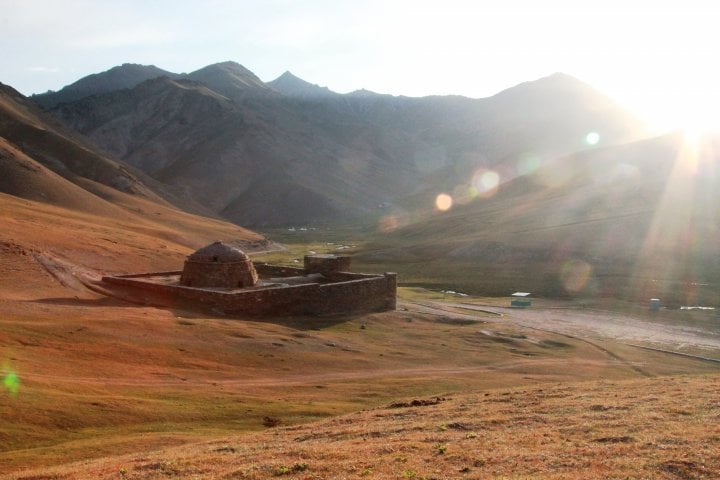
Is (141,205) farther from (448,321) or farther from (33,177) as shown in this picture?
(448,321)

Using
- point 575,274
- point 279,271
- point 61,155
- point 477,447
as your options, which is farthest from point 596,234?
point 61,155

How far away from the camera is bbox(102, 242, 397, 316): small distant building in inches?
1419

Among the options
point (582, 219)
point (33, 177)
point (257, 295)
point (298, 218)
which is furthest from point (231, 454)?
point (298, 218)

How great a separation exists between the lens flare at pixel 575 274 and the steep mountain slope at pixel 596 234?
11 centimetres

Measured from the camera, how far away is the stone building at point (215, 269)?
38.9m

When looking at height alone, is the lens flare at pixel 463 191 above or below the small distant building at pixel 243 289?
above

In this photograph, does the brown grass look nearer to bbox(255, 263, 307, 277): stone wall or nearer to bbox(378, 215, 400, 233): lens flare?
bbox(255, 263, 307, 277): stone wall

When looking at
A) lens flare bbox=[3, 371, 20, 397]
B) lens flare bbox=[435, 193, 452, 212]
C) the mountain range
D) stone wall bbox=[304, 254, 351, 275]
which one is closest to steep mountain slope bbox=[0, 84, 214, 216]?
the mountain range

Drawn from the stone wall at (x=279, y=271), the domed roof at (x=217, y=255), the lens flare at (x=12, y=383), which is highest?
the domed roof at (x=217, y=255)

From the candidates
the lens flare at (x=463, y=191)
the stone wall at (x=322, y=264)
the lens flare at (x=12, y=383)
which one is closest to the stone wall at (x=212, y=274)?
the stone wall at (x=322, y=264)

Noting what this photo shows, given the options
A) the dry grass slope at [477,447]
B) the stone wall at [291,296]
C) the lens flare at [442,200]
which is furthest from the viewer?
the lens flare at [442,200]

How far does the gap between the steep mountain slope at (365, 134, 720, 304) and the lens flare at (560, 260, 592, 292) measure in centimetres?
11

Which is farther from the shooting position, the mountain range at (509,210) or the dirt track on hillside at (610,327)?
the mountain range at (509,210)

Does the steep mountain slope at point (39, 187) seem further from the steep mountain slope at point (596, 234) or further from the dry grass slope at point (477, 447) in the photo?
the dry grass slope at point (477, 447)
